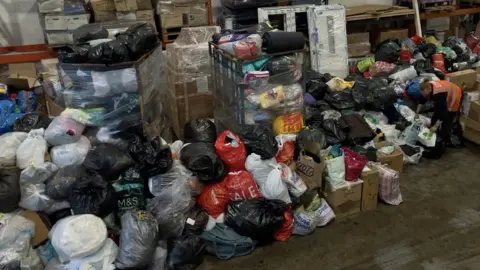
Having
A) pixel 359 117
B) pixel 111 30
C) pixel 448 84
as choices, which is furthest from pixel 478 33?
pixel 111 30

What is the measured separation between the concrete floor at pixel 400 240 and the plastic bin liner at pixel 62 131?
1124 millimetres

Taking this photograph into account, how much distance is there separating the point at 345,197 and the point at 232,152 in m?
0.84

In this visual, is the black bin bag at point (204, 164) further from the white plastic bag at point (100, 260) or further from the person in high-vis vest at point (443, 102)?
the person in high-vis vest at point (443, 102)

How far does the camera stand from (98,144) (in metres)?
2.87

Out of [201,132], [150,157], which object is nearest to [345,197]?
[201,132]

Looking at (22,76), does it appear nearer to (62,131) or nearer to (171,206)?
(62,131)

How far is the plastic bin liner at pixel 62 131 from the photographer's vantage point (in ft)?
9.05

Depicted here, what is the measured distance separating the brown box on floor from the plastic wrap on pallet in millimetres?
1226

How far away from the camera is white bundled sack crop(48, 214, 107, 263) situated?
237 cm

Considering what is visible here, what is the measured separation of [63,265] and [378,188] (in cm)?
213

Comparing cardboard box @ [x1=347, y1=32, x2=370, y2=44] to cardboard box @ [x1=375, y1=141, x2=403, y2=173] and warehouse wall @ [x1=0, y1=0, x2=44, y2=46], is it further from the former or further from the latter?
warehouse wall @ [x1=0, y1=0, x2=44, y2=46]

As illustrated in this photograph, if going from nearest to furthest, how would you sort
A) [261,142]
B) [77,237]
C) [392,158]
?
[77,237] < [261,142] < [392,158]

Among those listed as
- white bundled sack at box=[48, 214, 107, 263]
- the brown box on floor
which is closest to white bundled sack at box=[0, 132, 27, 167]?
white bundled sack at box=[48, 214, 107, 263]

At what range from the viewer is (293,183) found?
2.94 meters
